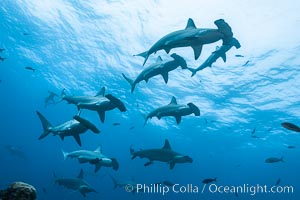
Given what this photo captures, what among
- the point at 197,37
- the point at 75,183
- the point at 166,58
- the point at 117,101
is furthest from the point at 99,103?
the point at 166,58

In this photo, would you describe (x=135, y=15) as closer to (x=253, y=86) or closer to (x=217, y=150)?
(x=253, y=86)

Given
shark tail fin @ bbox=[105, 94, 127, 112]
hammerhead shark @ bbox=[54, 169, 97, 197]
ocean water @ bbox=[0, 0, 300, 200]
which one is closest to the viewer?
shark tail fin @ bbox=[105, 94, 127, 112]

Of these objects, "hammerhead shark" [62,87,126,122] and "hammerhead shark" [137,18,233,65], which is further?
"hammerhead shark" [62,87,126,122]

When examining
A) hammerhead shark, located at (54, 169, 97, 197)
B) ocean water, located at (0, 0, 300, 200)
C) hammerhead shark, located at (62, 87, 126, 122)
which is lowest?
hammerhead shark, located at (54, 169, 97, 197)

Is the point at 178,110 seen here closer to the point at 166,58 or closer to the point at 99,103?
the point at 99,103

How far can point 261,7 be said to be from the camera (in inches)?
610

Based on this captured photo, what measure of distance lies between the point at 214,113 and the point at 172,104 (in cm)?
2407

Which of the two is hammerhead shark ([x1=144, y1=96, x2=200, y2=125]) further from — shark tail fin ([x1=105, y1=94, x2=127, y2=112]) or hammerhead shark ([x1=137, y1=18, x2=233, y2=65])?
hammerhead shark ([x1=137, y1=18, x2=233, y2=65])

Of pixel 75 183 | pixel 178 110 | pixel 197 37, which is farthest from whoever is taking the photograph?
pixel 75 183

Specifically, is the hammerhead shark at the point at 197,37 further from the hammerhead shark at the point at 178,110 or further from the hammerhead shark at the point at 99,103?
the hammerhead shark at the point at 178,110

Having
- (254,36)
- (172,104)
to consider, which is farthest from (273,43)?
(172,104)

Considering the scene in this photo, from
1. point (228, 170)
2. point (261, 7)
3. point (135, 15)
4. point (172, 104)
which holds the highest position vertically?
point (228, 170)

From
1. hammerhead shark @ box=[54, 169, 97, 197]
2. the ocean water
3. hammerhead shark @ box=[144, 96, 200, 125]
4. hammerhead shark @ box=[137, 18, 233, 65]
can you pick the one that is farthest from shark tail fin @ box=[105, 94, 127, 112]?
the ocean water

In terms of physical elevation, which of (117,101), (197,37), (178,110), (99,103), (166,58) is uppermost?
(166,58)
